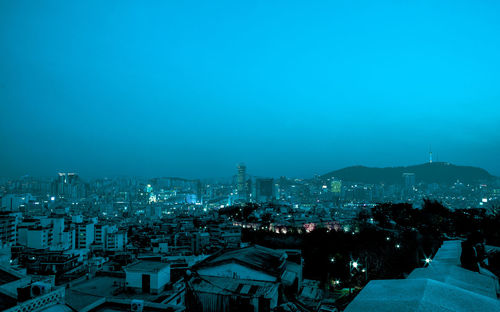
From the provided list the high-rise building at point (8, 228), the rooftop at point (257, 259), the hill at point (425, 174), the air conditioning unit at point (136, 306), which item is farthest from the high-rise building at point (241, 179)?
the air conditioning unit at point (136, 306)

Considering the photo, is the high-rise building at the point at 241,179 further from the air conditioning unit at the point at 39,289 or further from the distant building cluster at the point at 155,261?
the air conditioning unit at the point at 39,289

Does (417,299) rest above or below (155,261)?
above

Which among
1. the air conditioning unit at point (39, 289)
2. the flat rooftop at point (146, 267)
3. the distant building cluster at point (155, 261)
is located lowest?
the distant building cluster at point (155, 261)

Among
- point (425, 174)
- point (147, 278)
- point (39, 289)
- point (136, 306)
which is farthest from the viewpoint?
point (425, 174)

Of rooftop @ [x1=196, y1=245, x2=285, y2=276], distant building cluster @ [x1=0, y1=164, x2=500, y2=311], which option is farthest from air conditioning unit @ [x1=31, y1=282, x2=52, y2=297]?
rooftop @ [x1=196, y1=245, x2=285, y2=276]

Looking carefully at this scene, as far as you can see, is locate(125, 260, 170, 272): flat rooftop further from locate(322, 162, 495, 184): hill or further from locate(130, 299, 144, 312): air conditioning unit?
locate(322, 162, 495, 184): hill

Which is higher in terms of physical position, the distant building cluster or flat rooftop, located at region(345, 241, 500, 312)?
flat rooftop, located at region(345, 241, 500, 312)

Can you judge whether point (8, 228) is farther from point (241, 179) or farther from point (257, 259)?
point (241, 179)

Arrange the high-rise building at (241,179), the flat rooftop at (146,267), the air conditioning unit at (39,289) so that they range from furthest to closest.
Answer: the high-rise building at (241,179)
the flat rooftop at (146,267)
the air conditioning unit at (39,289)

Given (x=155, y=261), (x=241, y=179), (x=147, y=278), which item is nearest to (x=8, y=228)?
(x=155, y=261)
